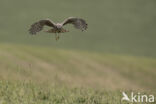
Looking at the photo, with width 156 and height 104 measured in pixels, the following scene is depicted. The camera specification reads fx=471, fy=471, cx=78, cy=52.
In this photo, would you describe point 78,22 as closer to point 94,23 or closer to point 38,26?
point 38,26

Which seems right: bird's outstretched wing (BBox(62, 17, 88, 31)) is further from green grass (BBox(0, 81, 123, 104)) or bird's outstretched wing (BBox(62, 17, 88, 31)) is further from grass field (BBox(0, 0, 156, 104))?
grass field (BBox(0, 0, 156, 104))

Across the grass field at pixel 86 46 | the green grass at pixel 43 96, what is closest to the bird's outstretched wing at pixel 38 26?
the green grass at pixel 43 96

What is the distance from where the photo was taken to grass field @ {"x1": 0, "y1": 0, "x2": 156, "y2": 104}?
26328 millimetres

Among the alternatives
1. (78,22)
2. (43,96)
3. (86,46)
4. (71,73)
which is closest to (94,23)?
(86,46)

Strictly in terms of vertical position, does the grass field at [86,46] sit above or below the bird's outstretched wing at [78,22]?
above

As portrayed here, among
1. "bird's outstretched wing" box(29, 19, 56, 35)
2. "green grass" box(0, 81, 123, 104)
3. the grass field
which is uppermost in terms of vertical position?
the grass field

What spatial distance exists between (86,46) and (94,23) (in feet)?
21.1

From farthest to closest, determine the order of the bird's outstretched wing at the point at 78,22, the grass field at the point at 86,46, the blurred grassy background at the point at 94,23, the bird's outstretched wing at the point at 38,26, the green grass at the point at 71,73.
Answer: the blurred grassy background at the point at 94,23
the grass field at the point at 86,46
the green grass at the point at 71,73
the bird's outstretched wing at the point at 38,26
the bird's outstretched wing at the point at 78,22

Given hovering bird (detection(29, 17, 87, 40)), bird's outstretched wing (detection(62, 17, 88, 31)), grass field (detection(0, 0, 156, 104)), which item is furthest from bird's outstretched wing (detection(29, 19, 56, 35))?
grass field (detection(0, 0, 156, 104))

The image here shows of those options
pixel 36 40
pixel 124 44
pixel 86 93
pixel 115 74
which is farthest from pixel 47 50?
pixel 86 93

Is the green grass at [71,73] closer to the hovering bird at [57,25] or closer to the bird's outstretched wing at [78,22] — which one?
the hovering bird at [57,25]

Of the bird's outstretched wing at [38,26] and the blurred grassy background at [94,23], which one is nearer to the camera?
the bird's outstretched wing at [38,26]

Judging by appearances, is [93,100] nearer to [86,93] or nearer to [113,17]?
[86,93]

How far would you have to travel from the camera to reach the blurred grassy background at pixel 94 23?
4859 cm
